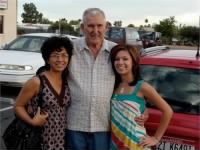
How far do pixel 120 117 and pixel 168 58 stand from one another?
1.18 metres

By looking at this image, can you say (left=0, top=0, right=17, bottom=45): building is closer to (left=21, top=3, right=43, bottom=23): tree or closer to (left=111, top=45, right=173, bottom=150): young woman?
(left=111, top=45, right=173, bottom=150): young woman

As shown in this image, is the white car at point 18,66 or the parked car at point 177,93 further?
the white car at point 18,66

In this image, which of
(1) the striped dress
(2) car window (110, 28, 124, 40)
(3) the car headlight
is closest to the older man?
(1) the striped dress

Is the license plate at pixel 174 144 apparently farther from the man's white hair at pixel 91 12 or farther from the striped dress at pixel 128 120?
the man's white hair at pixel 91 12

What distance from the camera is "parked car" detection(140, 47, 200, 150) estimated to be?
3215 mm

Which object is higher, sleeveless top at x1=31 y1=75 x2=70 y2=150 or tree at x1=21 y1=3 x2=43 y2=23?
tree at x1=21 y1=3 x2=43 y2=23

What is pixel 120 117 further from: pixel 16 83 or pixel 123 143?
pixel 16 83

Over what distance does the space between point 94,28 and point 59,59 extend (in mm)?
336

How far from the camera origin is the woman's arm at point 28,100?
2.93m

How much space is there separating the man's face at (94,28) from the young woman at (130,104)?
0.15 m

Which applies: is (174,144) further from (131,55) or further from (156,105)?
(131,55)

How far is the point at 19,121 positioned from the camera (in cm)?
297

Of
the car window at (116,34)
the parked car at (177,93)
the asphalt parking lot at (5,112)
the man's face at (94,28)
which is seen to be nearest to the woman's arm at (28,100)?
the man's face at (94,28)

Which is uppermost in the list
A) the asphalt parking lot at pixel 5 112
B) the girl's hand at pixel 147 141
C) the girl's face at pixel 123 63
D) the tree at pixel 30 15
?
the tree at pixel 30 15
